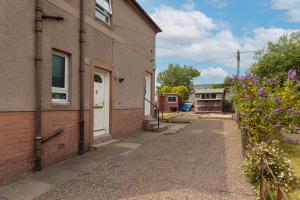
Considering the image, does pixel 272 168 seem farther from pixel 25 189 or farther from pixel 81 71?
pixel 81 71

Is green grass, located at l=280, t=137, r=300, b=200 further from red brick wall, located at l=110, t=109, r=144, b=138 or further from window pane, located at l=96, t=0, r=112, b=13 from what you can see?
window pane, located at l=96, t=0, r=112, b=13

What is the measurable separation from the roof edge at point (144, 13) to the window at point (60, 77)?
14.8ft

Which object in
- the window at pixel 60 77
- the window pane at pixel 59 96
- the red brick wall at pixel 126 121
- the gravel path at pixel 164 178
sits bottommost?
the gravel path at pixel 164 178

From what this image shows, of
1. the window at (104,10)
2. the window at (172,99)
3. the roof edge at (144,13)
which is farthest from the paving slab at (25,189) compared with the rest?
the window at (172,99)

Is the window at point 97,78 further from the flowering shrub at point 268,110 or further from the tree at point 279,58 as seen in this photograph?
the tree at point 279,58

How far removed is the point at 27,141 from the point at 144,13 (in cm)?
798

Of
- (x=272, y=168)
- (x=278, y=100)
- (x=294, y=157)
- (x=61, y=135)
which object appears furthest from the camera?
(x=294, y=157)

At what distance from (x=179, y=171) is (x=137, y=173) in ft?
3.01

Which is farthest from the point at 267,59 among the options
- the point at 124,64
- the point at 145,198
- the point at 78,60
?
the point at 145,198

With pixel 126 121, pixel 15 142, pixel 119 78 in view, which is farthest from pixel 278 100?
pixel 15 142

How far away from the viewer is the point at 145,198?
4.02 metres

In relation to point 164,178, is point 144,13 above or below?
above

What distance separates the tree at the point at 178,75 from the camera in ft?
229

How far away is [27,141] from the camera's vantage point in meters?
4.93
